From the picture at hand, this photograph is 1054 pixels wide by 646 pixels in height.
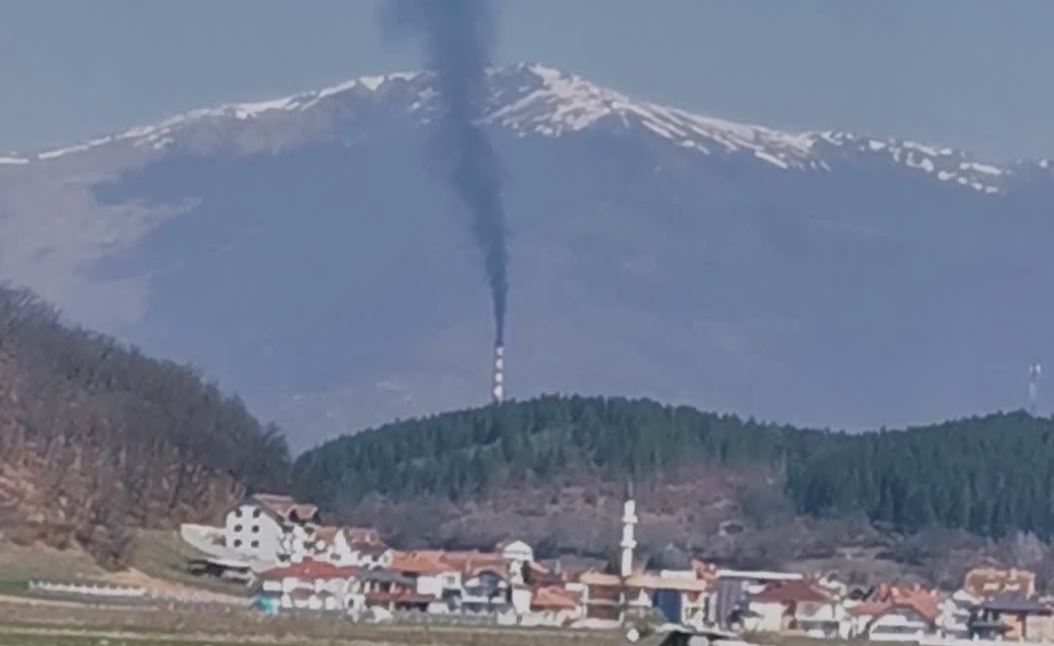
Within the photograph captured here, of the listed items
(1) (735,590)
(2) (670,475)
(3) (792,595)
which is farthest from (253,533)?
(2) (670,475)

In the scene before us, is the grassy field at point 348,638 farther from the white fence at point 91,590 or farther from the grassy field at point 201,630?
the white fence at point 91,590

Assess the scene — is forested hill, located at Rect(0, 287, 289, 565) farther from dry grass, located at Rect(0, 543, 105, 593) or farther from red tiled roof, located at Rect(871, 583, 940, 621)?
red tiled roof, located at Rect(871, 583, 940, 621)

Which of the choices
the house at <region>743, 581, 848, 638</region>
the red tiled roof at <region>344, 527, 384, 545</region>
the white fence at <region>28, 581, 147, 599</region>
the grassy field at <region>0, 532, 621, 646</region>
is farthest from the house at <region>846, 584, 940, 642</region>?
the red tiled roof at <region>344, 527, 384, 545</region>

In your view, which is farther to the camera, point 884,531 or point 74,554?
point 884,531

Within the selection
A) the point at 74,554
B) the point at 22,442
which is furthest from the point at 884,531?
the point at 74,554

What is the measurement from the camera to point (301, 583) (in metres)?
105

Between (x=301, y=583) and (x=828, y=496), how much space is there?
5329 centimetres

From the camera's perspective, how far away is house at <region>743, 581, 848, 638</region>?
10269cm

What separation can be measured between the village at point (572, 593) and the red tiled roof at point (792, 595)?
9 cm

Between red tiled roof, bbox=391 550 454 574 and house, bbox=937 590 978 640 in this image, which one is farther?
red tiled roof, bbox=391 550 454 574

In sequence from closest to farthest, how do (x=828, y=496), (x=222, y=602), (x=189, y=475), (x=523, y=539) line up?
(x=222, y=602), (x=189, y=475), (x=523, y=539), (x=828, y=496)

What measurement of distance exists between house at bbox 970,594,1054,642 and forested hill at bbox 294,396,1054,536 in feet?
123

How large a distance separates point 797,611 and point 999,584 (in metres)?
20.1

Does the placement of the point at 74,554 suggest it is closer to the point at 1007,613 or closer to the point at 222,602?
the point at 222,602
